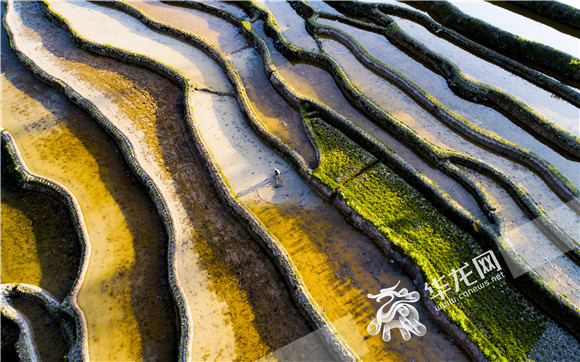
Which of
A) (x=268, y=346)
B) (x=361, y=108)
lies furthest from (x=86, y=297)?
(x=361, y=108)

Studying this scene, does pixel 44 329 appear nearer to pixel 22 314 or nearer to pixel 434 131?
pixel 22 314

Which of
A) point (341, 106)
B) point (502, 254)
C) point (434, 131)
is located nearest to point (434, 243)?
point (502, 254)

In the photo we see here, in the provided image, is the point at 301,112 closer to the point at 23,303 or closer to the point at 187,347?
the point at 187,347

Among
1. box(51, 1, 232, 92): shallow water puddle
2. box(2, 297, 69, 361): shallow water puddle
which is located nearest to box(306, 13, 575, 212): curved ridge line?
box(51, 1, 232, 92): shallow water puddle

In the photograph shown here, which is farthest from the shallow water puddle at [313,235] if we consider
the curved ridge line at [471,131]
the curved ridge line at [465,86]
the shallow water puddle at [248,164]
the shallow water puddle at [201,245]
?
the curved ridge line at [465,86]

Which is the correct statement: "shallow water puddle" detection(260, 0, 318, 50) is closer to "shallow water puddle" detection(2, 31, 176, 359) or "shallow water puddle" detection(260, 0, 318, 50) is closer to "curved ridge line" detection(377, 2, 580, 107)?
"curved ridge line" detection(377, 2, 580, 107)

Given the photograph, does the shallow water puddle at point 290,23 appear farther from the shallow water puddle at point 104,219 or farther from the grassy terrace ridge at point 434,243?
the shallow water puddle at point 104,219
